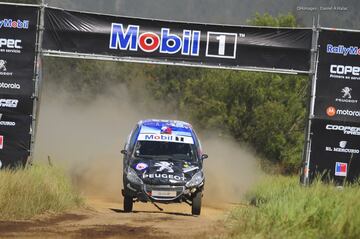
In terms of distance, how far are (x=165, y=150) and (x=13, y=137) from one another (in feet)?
11.6

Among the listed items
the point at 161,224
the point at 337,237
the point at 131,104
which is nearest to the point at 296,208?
the point at 337,237

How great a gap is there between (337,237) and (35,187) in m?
6.44

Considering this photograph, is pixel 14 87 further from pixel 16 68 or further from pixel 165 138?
pixel 165 138

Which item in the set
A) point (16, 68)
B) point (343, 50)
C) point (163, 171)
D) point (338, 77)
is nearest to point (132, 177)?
point (163, 171)

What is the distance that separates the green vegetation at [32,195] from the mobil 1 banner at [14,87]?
1.30m

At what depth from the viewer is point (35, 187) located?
13.3m

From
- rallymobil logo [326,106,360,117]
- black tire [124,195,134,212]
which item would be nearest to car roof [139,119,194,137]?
black tire [124,195,134,212]

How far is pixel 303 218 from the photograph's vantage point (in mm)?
9328

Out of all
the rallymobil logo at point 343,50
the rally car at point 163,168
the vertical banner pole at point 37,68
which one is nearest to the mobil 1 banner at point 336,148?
the rallymobil logo at point 343,50

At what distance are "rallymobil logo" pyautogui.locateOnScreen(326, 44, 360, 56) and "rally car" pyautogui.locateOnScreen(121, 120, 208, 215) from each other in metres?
3.82

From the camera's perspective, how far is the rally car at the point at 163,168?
15422 mm

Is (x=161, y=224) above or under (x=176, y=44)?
under

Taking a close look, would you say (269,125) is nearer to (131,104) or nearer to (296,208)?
(131,104)

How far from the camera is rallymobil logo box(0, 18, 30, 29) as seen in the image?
16.7 meters
